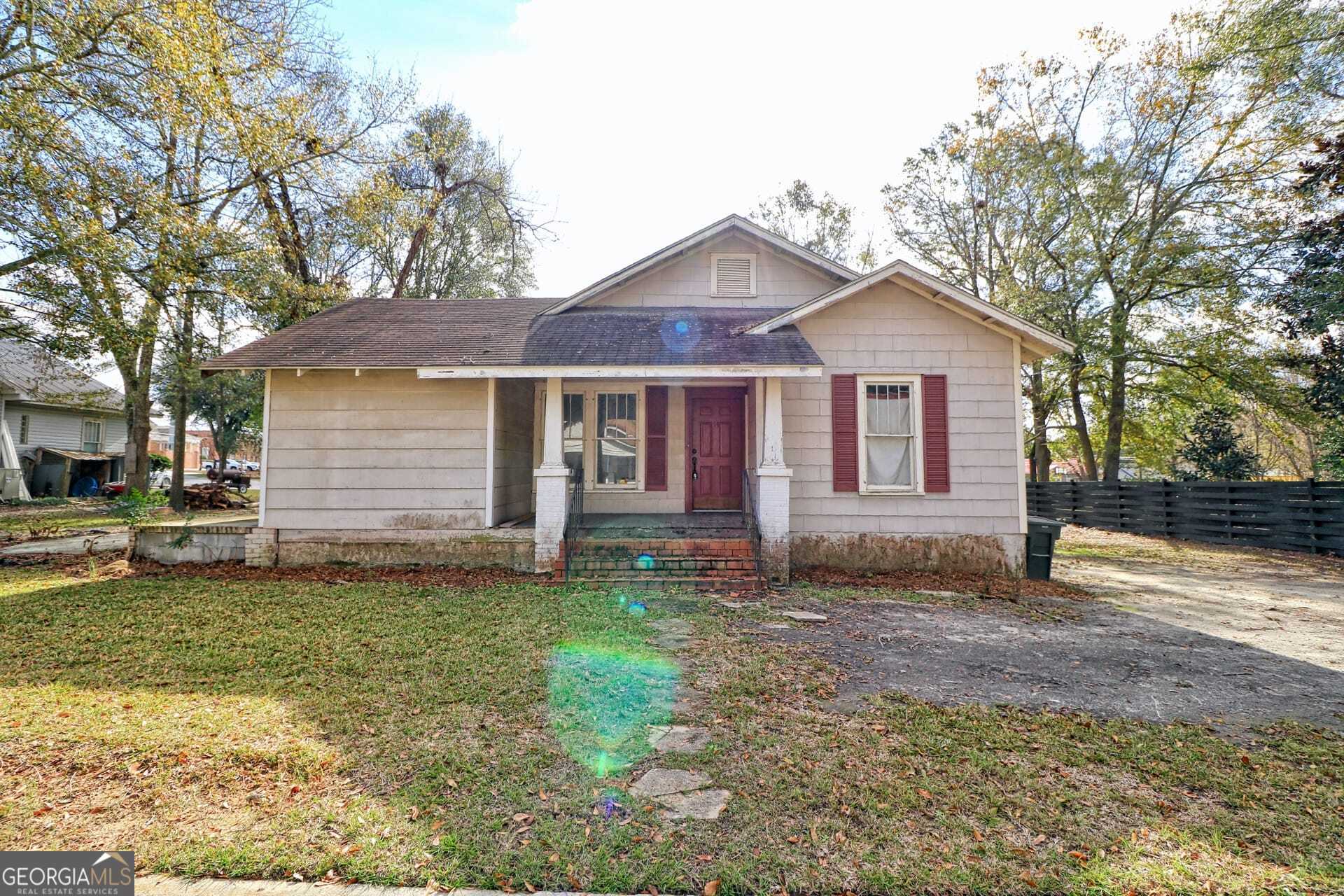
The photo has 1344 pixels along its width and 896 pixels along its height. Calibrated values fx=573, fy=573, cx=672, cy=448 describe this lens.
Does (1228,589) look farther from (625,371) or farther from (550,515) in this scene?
(550,515)

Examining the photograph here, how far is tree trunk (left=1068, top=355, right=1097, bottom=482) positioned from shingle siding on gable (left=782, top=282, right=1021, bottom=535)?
394 inches

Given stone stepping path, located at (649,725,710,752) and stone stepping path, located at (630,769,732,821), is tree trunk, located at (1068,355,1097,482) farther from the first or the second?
stone stepping path, located at (630,769,732,821)

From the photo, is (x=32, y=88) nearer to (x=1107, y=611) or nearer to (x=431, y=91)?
(x=431, y=91)

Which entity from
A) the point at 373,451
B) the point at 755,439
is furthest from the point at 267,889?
the point at 755,439

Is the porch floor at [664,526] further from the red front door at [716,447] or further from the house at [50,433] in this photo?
the house at [50,433]

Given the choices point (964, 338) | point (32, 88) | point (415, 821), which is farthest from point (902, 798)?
point (32, 88)

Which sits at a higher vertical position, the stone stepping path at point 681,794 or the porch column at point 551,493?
the porch column at point 551,493

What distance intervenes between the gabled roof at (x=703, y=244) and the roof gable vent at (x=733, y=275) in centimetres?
37

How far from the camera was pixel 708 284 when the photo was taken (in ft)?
34.7

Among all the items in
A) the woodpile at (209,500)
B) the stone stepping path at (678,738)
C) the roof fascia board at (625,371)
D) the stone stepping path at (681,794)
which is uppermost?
the roof fascia board at (625,371)

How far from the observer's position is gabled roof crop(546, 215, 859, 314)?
9984 mm

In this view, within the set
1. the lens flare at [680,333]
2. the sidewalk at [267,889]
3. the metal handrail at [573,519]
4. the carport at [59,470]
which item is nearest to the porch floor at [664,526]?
the metal handrail at [573,519]

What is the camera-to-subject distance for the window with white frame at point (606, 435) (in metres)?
10.5

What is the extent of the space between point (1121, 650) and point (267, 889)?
22.3 ft
